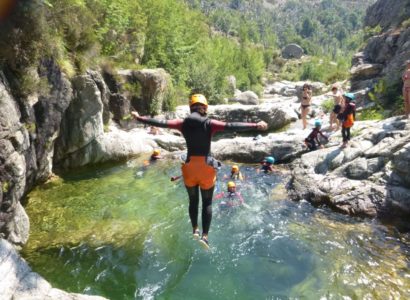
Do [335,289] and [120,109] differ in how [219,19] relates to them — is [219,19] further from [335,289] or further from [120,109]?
[335,289]

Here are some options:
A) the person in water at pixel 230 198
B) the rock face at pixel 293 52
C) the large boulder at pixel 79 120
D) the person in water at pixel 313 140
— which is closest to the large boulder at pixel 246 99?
the person in water at pixel 313 140

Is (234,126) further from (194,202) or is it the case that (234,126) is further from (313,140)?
(313,140)

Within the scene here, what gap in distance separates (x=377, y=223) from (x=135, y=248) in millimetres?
6465

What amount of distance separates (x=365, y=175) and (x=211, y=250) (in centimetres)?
575

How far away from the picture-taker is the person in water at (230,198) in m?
12.0

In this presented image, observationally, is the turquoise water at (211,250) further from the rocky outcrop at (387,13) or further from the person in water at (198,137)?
the rocky outcrop at (387,13)

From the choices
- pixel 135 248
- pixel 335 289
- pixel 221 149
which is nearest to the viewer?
pixel 335 289

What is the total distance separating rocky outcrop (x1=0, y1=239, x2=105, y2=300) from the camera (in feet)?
19.6

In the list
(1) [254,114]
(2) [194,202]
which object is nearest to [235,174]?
(2) [194,202]

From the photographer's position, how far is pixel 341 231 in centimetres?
982

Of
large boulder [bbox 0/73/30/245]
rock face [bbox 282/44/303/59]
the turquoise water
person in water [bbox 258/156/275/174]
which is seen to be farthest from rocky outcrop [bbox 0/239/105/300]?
rock face [bbox 282/44/303/59]

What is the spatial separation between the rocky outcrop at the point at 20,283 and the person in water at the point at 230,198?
20.5 ft

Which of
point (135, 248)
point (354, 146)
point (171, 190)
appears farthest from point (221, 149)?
point (135, 248)

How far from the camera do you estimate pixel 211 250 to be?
9.10 m
